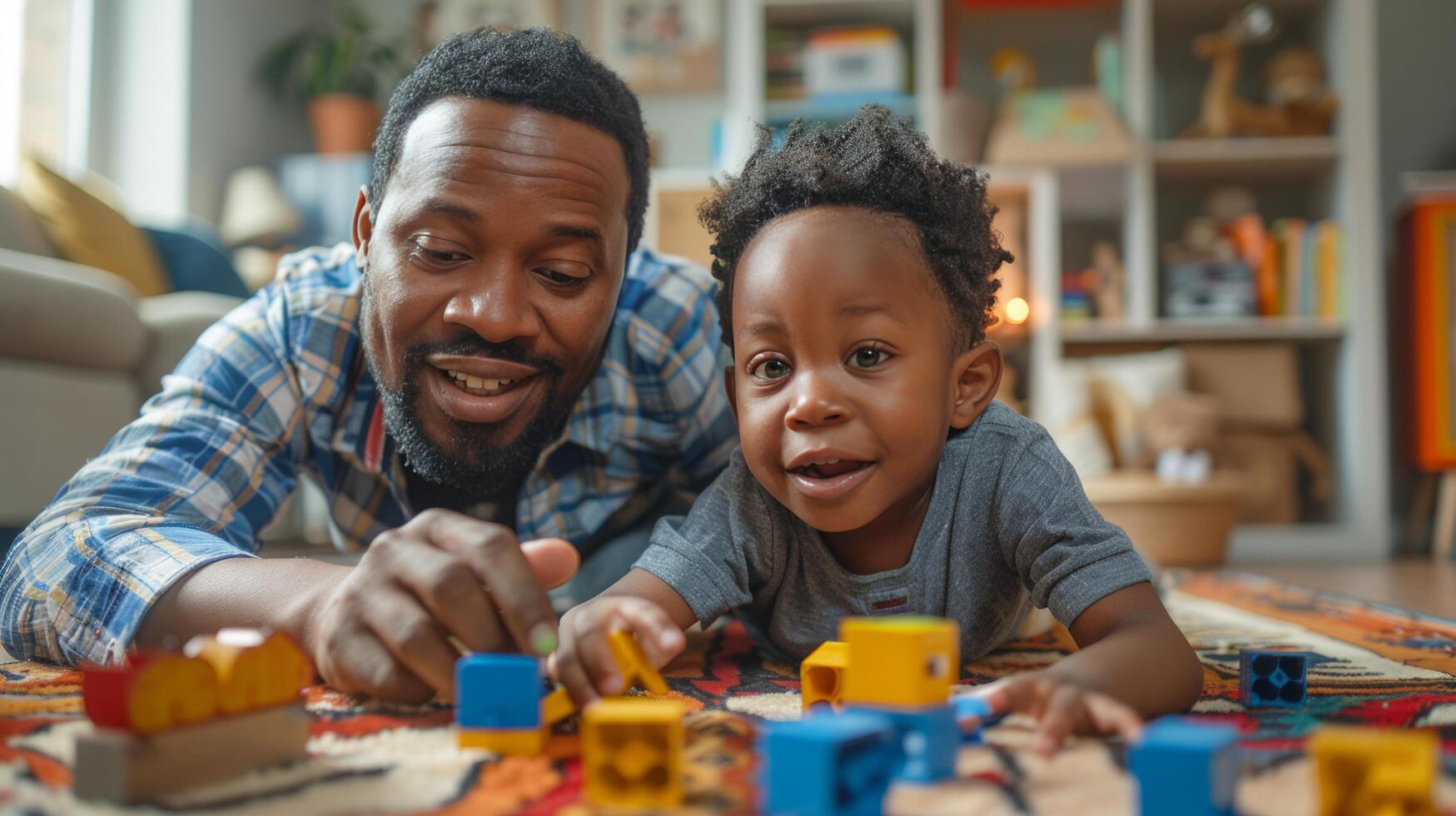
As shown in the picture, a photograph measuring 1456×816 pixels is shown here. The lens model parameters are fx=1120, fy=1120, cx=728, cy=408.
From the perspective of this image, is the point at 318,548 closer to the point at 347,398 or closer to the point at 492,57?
the point at 347,398

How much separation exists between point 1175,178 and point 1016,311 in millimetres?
760

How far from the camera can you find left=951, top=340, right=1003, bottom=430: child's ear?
956mm

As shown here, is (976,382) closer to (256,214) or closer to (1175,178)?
(1175,178)

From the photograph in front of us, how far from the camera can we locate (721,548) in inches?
37.1

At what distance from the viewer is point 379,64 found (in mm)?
3588

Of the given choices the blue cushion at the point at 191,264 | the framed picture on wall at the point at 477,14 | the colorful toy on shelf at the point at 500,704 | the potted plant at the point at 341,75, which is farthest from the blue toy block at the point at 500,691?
the framed picture on wall at the point at 477,14

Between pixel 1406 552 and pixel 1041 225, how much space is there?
1.42m

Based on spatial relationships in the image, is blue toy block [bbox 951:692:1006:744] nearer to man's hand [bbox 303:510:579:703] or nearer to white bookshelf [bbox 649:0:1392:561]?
man's hand [bbox 303:510:579:703]

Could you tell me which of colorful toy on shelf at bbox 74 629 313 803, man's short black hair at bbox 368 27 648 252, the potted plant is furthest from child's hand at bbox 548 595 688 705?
the potted plant

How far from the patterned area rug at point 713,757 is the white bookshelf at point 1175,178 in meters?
2.16

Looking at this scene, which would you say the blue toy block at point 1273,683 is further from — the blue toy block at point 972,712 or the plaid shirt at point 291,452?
the plaid shirt at point 291,452

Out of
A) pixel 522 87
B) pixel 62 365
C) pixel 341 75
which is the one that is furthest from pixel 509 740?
pixel 341 75

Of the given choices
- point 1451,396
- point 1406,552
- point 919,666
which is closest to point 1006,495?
point 919,666

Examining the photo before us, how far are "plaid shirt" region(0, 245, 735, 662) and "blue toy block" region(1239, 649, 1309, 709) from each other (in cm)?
63
